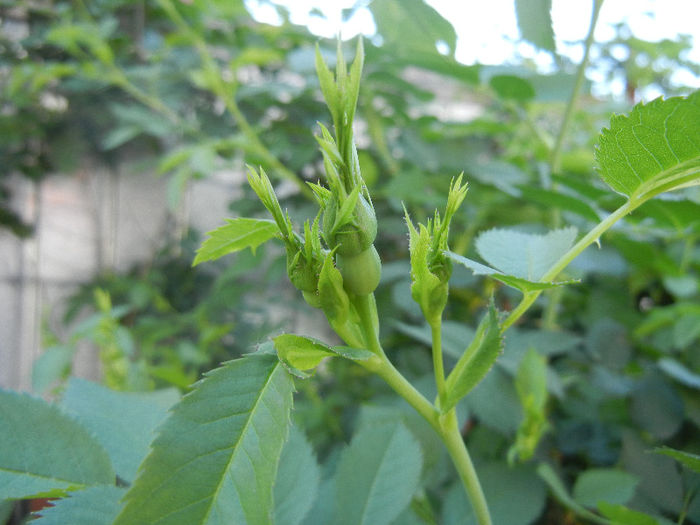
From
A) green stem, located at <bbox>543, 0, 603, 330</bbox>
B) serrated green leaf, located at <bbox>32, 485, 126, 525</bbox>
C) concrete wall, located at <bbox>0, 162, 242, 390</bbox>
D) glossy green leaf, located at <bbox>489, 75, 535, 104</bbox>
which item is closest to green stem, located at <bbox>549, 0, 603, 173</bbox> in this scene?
green stem, located at <bbox>543, 0, 603, 330</bbox>

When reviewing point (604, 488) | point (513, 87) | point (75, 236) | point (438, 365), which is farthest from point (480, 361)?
point (75, 236)

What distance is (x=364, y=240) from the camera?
19 cm

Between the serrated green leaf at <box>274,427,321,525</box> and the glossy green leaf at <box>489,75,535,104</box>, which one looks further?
the glossy green leaf at <box>489,75,535,104</box>

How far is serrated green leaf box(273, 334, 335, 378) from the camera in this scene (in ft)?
0.63

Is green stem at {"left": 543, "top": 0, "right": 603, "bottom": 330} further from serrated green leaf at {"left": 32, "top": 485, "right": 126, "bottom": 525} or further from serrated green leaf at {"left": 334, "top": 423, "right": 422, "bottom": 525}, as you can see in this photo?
serrated green leaf at {"left": 32, "top": 485, "right": 126, "bottom": 525}

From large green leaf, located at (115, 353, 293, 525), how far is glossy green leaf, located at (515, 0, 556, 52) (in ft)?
0.95

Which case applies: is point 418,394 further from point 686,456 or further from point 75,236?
point 75,236

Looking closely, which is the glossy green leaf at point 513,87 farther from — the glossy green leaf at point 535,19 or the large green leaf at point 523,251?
the large green leaf at point 523,251

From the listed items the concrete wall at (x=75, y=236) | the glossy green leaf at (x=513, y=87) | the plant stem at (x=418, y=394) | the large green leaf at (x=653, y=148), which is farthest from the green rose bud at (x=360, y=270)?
the concrete wall at (x=75, y=236)

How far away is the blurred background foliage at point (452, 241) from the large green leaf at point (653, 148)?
0.46ft

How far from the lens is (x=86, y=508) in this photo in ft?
0.72

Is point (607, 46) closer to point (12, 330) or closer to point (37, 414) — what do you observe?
point (37, 414)

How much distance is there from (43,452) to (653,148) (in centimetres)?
31

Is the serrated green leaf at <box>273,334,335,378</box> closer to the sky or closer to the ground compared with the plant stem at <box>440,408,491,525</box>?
closer to the sky
